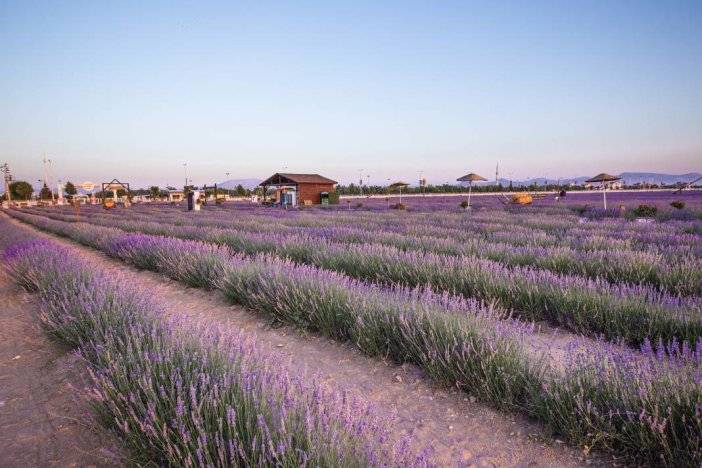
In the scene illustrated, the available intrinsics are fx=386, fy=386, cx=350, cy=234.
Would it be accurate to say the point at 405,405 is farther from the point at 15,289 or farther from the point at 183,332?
the point at 15,289

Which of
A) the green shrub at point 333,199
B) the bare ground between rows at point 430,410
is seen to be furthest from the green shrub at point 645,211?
the green shrub at point 333,199

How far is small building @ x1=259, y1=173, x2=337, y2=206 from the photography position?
34812mm

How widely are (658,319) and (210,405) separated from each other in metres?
3.50

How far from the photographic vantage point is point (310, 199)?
3597 cm

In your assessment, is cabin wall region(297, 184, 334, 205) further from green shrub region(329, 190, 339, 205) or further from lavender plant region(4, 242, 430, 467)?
lavender plant region(4, 242, 430, 467)

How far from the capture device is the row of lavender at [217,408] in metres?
1.43

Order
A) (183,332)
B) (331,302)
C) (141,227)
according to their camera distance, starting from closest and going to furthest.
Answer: (183,332)
(331,302)
(141,227)

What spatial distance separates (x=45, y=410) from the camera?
254 cm

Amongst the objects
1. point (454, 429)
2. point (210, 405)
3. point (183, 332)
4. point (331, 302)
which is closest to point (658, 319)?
point (454, 429)

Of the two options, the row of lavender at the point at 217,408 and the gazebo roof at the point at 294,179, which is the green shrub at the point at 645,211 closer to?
the row of lavender at the point at 217,408

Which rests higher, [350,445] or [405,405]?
[350,445]

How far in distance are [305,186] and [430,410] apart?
111ft

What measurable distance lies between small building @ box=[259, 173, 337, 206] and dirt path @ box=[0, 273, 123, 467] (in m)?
29.5

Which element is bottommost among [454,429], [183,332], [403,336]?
[454,429]
